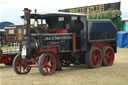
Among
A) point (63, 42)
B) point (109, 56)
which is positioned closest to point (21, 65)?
point (63, 42)

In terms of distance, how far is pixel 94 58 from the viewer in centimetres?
1026

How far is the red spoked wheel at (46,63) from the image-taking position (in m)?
8.26

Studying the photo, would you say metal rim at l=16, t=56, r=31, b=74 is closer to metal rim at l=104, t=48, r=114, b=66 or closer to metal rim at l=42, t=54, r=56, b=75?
metal rim at l=42, t=54, r=56, b=75

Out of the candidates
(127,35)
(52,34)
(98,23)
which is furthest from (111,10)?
(52,34)

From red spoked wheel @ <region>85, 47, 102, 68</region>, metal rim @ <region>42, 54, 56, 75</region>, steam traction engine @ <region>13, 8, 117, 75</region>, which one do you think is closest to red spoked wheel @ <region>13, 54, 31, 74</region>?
steam traction engine @ <region>13, 8, 117, 75</region>

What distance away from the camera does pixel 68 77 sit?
817 cm

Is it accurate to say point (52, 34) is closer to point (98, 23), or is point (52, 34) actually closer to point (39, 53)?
point (39, 53)

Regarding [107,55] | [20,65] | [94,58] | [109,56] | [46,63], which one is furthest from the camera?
[109,56]

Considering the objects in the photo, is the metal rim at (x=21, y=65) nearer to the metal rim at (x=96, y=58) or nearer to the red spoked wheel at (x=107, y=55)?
the metal rim at (x=96, y=58)

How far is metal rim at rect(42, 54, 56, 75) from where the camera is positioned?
8461mm

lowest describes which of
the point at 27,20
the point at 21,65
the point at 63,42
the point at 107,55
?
the point at 21,65

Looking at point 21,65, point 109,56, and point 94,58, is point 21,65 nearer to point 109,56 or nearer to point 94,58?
point 94,58

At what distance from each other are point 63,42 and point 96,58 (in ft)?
6.58

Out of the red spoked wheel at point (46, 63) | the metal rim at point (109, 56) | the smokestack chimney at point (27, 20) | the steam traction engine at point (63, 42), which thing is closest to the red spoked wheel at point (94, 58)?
the steam traction engine at point (63, 42)
